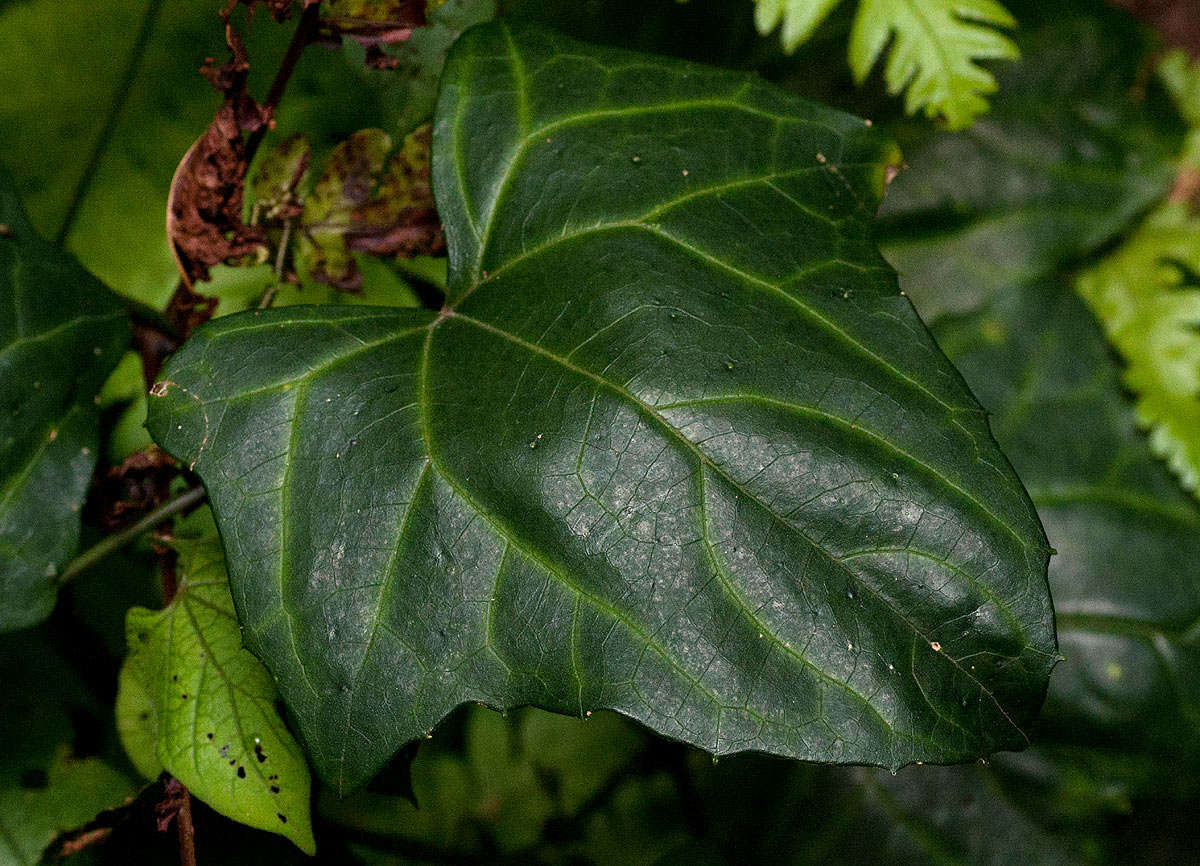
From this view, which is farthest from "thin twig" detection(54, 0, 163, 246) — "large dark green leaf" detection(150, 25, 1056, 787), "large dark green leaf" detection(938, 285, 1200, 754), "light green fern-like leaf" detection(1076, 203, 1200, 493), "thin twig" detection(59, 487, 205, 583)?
"light green fern-like leaf" detection(1076, 203, 1200, 493)

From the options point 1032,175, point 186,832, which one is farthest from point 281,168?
point 1032,175

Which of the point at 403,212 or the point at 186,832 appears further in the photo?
the point at 403,212

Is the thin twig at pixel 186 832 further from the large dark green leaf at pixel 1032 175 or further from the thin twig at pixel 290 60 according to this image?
the large dark green leaf at pixel 1032 175

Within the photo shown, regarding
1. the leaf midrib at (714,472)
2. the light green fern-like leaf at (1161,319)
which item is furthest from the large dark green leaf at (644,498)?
the light green fern-like leaf at (1161,319)

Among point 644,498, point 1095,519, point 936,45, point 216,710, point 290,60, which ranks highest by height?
point 290,60

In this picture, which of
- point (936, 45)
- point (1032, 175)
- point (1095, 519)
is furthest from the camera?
point (1032, 175)

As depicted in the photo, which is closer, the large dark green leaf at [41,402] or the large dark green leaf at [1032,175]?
the large dark green leaf at [41,402]

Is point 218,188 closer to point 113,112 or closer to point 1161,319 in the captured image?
point 113,112
